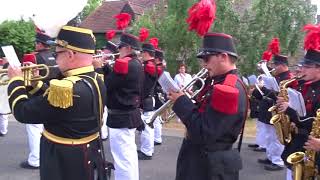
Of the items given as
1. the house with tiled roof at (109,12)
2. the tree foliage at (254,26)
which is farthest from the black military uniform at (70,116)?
the house with tiled roof at (109,12)

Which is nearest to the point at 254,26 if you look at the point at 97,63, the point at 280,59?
the point at 280,59

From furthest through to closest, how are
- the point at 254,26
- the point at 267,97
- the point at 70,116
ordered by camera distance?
the point at 254,26 < the point at 267,97 < the point at 70,116

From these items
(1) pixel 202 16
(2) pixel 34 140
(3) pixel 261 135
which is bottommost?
(3) pixel 261 135

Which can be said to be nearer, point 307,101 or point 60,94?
point 60,94

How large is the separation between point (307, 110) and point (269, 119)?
3499mm

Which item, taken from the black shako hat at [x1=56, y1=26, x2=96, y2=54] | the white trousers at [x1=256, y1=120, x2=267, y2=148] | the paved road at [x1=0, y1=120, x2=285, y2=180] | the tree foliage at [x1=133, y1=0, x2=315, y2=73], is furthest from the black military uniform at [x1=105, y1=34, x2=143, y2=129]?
the tree foliage at [x1=133, y1=0, x2=315, y2=73]

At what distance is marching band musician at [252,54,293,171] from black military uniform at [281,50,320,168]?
2.44 metres

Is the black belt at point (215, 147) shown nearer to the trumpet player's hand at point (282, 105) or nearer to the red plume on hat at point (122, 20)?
the trumpet player's hand at point (282, 105)

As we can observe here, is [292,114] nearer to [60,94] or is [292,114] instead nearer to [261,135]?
[60,94]

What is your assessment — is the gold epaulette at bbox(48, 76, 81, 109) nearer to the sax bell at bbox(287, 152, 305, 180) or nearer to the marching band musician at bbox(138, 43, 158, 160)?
the sax bell at bbox(287, 152, 305, 180)

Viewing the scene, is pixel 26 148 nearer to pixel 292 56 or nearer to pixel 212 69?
pixel 212 69

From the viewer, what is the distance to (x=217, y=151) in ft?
11.9

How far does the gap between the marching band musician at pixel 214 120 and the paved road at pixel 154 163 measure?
11.0ft

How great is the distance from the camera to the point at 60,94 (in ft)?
10.9
